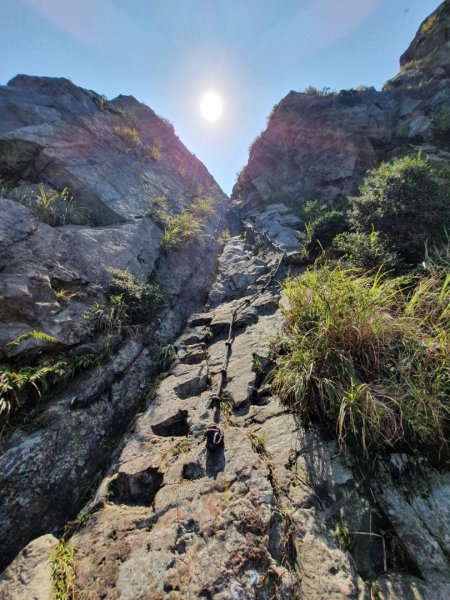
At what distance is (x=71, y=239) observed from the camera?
6.30 meters

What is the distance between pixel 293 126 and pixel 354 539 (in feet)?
59.5

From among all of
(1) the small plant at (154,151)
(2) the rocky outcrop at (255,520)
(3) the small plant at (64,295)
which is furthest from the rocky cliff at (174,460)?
(1) the small plant at (154,151)

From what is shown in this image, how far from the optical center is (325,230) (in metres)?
8.19

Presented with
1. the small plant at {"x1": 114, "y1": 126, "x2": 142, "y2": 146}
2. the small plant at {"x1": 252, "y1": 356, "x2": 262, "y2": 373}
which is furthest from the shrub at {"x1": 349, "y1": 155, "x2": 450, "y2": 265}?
the small plant at {"x1": 114, "y1": 126, "x2": 142, "y2": 146}

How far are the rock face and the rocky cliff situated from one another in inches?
245

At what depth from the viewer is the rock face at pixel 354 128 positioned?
1216cm

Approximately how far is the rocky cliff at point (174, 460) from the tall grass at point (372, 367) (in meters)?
0.29

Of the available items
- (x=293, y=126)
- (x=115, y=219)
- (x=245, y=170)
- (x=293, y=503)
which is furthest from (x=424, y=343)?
(x=245, y=170)

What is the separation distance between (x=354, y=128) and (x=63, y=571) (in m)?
16.8

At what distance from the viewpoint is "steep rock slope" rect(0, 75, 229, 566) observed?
3.49 m

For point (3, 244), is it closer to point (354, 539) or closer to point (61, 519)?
point (61, 519)

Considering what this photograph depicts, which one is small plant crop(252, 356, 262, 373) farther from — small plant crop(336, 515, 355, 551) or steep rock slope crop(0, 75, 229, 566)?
small plant crop(336, 515, 355, 551)

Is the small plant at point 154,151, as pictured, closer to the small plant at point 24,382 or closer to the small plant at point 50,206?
the small plant at point 50,206

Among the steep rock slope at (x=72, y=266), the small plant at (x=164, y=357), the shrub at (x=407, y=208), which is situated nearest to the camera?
the steep rock slope at (x=72, y=266)
